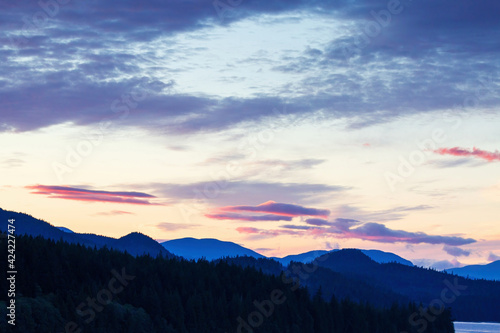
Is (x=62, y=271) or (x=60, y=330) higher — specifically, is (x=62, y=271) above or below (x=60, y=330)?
above

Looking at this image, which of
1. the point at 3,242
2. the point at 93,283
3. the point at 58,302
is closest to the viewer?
the point at 58,302

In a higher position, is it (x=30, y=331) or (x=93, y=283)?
(x=93, y=283)

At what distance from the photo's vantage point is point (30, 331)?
15050cm

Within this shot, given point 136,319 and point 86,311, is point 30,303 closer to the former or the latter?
point 86,311

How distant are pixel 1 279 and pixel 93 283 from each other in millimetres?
33391

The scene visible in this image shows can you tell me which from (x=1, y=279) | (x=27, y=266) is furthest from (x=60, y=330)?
(x=27, y=266)

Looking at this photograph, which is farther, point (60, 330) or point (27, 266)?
point (27, 266)

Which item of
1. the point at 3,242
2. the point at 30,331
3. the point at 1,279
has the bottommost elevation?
the point at 30,331

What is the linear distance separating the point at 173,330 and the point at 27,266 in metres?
44.9

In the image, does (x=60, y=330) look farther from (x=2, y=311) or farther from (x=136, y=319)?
(x=136, y=319)

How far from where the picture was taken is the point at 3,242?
184 metres

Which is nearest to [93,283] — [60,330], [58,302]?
[58,302]

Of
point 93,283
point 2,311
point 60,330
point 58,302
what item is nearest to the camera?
point 2,311

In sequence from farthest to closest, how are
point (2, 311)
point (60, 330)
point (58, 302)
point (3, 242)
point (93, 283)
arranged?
1. point (93, 283)
2. point (3, 242)
3. point (58, 302)
4. point (60, 330)
5. point (2, 311)
